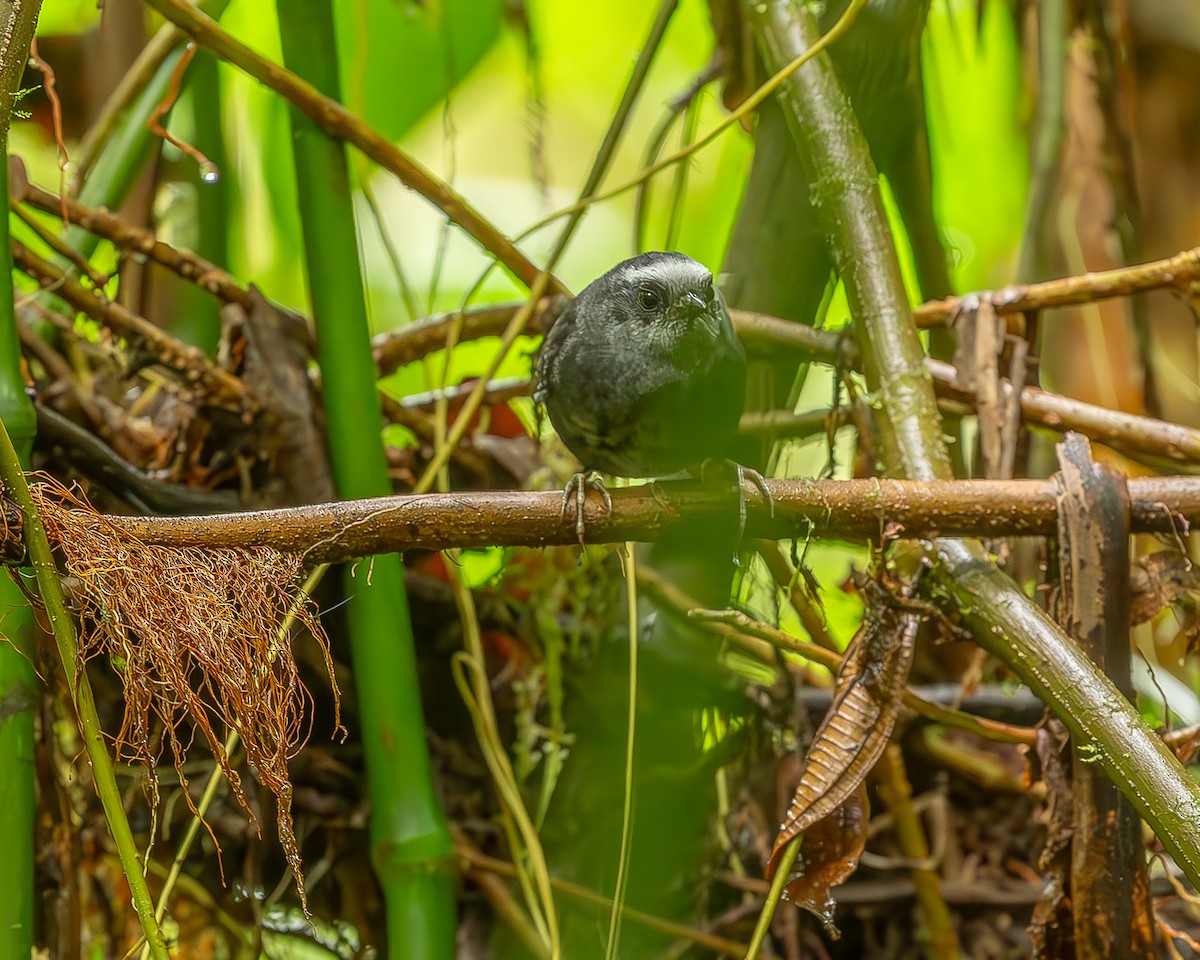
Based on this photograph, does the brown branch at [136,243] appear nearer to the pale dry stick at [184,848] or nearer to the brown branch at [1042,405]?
the brown branch at [1042,405]

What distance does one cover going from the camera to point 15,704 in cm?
133

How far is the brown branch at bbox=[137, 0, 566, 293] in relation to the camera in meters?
1.73

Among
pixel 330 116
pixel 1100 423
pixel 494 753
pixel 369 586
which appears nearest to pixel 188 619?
pixel 369 586

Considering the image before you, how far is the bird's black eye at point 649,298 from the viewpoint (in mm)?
1907

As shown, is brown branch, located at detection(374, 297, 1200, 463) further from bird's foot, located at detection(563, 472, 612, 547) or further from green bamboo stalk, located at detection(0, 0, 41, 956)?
green bamboo stalk, located at detection(0, 0, 41, 956)

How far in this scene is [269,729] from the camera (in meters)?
1.24

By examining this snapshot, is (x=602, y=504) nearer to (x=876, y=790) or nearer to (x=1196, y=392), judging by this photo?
(x=876, y=790)

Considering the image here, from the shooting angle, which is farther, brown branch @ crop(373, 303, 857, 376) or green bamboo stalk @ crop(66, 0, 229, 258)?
green bamboo stalk @ crop(66, 0, 229, 258)

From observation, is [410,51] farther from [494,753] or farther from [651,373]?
[494,753]

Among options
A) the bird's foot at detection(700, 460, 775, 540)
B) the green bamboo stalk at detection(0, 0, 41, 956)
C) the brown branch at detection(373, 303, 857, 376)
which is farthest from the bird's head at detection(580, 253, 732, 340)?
the green bamboo stalk at detection(0, 0, 41, 956)

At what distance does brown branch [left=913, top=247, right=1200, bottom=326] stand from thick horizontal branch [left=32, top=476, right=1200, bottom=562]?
0.50 metres

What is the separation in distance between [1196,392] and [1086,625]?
7.29ft

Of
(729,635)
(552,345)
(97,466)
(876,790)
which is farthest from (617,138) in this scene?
(876,790)

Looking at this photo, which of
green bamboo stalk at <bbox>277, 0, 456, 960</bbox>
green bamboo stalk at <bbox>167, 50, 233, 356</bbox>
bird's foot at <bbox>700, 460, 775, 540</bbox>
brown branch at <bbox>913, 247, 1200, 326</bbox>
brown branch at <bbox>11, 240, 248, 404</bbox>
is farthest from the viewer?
green bamboo stalk at <bbox>167, 50, 233, 356</bbox>
